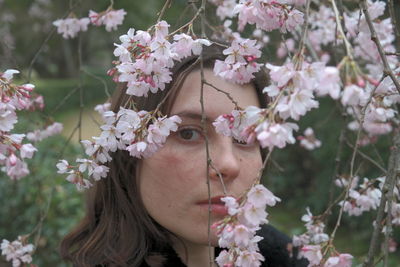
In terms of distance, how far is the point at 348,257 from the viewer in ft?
3.00

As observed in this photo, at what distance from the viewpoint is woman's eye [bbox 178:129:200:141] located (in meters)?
1.20

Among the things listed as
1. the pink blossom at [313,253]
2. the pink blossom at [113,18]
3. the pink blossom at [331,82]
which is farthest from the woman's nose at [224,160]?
the pink blossom at [113,18]

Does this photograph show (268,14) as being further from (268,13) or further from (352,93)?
(352,93)

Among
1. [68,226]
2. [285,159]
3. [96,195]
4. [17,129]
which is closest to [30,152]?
[96,195]

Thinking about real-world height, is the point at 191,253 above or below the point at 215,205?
below

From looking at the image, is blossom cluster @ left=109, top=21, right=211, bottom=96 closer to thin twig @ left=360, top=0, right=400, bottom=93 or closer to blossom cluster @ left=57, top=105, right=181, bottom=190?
blossom cluster @ left=57, top=105, right=181, bottom=190

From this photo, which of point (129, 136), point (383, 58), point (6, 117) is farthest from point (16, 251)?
point (383, 58)

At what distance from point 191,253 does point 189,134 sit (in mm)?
366

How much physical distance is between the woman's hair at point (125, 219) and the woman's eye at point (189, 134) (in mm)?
112

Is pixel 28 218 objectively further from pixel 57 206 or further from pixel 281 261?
pixel 281 261

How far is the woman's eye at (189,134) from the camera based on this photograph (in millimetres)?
1203

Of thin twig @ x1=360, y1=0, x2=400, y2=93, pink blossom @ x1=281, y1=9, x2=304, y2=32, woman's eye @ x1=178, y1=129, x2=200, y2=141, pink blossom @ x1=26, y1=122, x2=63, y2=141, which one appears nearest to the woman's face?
woman's eye @ x1=178, y1=129, x2=200, y2=141

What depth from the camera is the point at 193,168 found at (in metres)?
1.16

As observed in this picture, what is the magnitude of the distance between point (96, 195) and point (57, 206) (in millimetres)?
Answer: 1493
